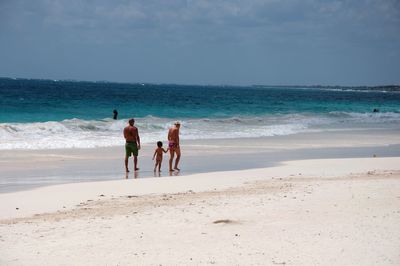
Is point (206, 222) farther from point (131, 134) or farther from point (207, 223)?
point (131, 134)

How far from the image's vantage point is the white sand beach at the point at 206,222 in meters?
6.02

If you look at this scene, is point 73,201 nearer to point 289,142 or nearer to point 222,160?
point 222,160

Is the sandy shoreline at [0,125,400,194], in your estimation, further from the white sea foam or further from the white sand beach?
the white sea foam

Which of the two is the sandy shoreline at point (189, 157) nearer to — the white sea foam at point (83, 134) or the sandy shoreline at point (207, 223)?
the white sea foam at point (83, 134)

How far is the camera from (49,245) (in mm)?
6492

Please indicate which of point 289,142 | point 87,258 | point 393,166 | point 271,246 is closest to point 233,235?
point 271,246

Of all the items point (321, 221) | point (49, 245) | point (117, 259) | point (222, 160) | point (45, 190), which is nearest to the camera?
point (117, 259)

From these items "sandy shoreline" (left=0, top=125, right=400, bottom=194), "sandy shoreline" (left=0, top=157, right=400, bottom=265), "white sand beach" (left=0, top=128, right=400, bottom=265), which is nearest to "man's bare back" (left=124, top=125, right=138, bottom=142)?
"sandy shoreline" (left=0, top=125, right=400, bottom=194)

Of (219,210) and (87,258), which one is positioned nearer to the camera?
(87,258)

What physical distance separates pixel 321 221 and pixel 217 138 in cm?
1728

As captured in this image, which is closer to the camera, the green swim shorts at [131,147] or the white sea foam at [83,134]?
the green swim shorts at [131,147]

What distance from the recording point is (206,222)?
745cm

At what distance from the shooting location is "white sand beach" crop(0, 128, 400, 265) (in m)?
6.02

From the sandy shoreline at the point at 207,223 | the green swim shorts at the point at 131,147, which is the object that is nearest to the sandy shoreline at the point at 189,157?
the green swim shorts at the point at 131,147
